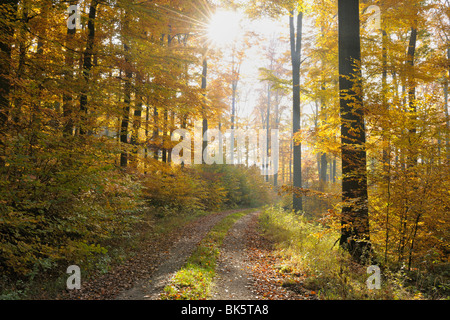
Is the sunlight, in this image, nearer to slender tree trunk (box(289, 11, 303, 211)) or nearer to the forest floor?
slender tree trunk (box(289, 11, 303, 211))

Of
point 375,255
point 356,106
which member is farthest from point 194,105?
point 375,255

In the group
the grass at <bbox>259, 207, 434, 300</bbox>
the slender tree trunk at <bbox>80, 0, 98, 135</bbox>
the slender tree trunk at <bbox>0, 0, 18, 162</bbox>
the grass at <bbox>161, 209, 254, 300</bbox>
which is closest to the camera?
the grass at <bbox>259, 207, 434, 300</bbox>

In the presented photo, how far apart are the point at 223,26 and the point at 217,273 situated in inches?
679

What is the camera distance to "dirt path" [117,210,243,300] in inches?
190

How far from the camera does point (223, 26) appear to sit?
57.2 ft

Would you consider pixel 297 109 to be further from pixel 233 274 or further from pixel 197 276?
pixel 197 276

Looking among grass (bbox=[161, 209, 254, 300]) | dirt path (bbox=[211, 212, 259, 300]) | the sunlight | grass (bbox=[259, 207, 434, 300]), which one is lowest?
dirt path (bbox=[211, 212, 259, 300])

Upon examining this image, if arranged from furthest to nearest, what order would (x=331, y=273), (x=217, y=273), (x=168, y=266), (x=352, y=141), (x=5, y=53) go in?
(x=168, y=266), (x=352, y=141), (x=217, y=273), (x=5, y=53), (x=331, y=273)

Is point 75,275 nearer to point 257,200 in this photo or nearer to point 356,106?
point 356,106

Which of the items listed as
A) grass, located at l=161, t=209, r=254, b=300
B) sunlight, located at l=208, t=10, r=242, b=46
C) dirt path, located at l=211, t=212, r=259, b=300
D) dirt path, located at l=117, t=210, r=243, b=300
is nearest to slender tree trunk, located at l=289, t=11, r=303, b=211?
sunlight, located at l=208, t=10, r=242, b=46

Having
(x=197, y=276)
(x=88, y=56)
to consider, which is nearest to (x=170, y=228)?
(x=197, y=276)

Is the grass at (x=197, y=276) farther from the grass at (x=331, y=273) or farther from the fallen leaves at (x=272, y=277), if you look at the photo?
the grass at (x=331, y=273)

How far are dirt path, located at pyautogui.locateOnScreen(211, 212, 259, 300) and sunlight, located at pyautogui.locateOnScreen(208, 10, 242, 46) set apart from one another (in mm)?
13422

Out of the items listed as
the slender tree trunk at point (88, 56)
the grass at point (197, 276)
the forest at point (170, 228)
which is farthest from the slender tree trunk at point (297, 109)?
the slender tree trunk at point (88, 56)
